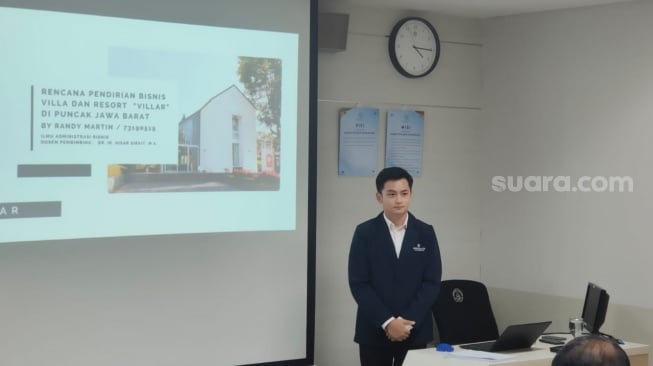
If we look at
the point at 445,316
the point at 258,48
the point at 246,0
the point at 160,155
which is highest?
the point at 246,0

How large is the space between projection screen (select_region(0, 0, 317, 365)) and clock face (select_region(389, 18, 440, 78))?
0.74m

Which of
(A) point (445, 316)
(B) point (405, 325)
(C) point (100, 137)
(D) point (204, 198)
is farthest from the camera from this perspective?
(A) point (445, 316)

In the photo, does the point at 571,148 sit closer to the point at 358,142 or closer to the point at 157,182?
the point at 358,142

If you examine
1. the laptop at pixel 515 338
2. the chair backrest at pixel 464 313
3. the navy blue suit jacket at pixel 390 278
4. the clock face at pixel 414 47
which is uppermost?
the clock face at pixel 414 47

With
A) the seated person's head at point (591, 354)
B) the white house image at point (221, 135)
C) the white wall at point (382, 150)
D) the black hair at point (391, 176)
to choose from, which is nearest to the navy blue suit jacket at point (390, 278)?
the black hair at point (391, 176)

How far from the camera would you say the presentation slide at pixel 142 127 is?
321 cm

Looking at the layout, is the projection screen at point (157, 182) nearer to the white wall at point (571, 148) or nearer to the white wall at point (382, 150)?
the white wall at point (382, 150)

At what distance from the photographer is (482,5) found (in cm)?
427

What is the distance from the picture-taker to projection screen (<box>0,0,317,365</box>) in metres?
3.24

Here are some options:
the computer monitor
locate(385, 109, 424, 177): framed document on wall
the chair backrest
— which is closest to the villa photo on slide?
locate(385, 109, 424, 177): framed document on wall

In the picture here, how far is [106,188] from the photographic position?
11.1ft

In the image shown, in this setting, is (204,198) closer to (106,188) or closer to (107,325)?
(106,188)

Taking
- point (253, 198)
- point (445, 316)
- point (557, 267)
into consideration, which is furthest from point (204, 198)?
point (557, 267)

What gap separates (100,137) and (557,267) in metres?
2.89
